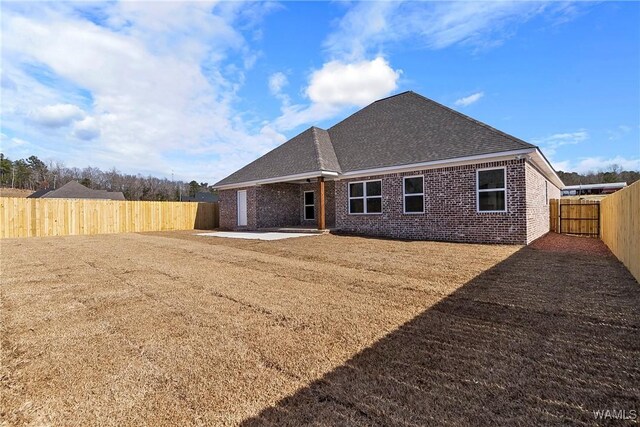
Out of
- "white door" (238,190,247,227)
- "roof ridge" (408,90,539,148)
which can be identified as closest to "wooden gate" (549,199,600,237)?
"roof ridge" (408,90,539,148)

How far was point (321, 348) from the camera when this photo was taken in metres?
3.08

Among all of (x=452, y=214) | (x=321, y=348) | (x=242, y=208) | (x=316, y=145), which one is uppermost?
(x=316, y=145)

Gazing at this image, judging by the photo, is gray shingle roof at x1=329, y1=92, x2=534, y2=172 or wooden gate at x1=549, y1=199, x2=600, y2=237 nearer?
gray shingle roof at x1=329, y1=92, x2=534, y2=172

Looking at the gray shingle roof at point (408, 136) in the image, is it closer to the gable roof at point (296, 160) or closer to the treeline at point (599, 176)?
the gable roof at point (296, 160)

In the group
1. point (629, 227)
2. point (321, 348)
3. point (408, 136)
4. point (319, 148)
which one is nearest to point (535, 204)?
point (408, 136)

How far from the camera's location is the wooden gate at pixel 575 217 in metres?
14.5

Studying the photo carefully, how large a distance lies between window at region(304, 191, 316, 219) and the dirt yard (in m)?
12.3

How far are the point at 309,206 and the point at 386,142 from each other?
6.29m

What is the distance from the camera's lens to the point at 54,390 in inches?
94.7

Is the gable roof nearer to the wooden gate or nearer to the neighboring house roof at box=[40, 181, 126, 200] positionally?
the wooden gate

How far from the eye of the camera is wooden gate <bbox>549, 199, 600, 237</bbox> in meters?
14.5

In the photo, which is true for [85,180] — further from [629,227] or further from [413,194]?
[629,227]

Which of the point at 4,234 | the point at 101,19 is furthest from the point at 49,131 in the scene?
the point at 101,19

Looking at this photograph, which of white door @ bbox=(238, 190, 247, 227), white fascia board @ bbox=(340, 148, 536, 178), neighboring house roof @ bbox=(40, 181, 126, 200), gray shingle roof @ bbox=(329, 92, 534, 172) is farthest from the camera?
neighboring house roof @ bbox=(40, 181, 126, 200)
